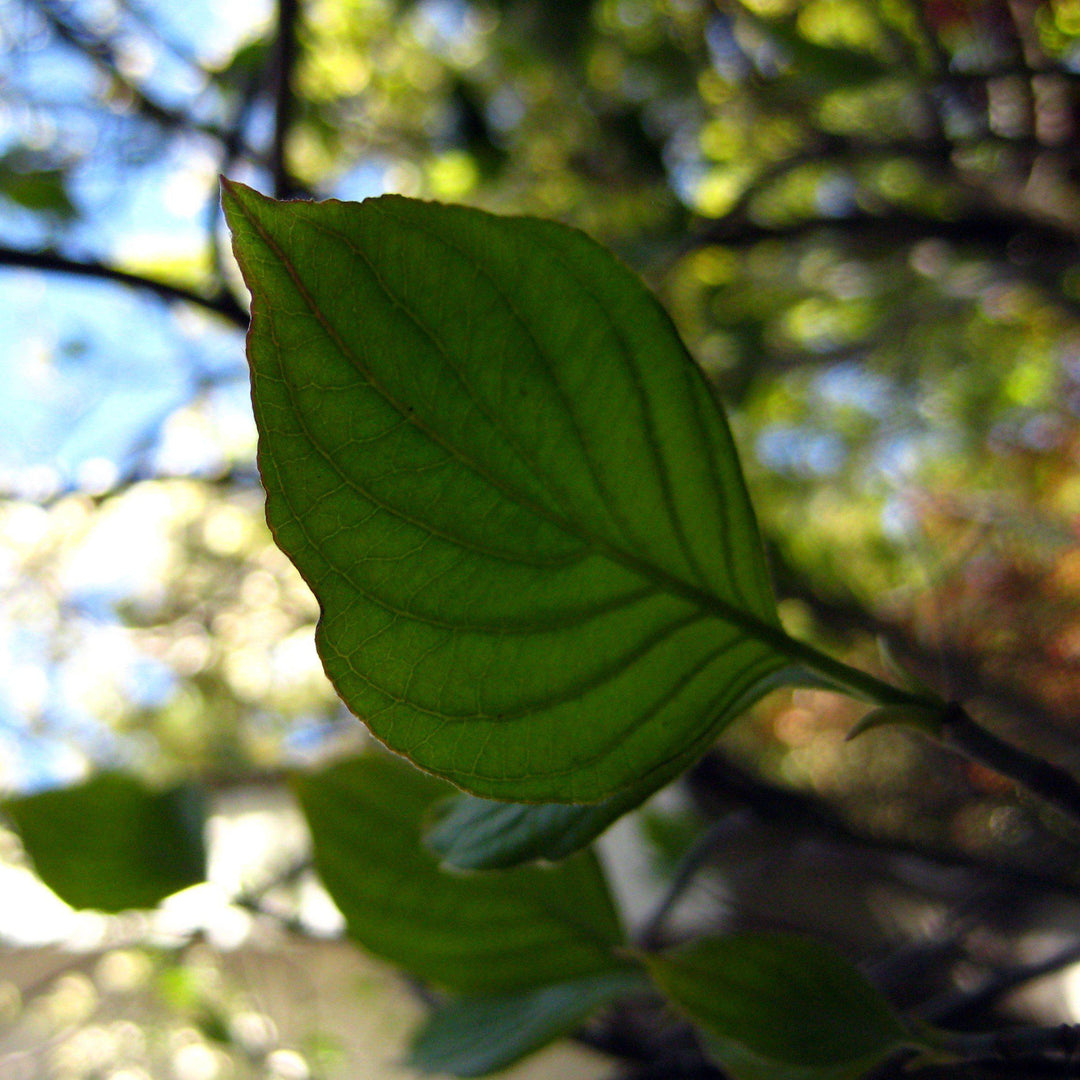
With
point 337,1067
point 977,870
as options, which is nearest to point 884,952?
point 977,870

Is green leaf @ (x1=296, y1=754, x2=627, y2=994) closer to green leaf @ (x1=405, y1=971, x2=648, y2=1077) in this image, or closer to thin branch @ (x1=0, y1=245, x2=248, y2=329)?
green leaf @ (x1=405, y1=971, x2=648, y2=1077)

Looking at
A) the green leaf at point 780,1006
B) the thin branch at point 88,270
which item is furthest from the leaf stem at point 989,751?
the thin branch at point 88,270

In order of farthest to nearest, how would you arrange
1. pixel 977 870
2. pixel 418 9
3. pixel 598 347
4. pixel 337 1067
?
pixel 418 9, pixel 337 1067, pixel 977 870, pixel 598 347

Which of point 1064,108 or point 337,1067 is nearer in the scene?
point 1064,108

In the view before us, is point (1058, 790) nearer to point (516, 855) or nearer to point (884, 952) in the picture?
point (516, 855)

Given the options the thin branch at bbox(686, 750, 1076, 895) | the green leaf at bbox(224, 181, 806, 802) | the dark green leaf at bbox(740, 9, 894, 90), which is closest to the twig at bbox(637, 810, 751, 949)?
the thin branch at bbox(686, 750, 1076, 895)

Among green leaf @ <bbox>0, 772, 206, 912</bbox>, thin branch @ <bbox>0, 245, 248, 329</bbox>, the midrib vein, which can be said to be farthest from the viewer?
green leaf @ <bbox>0, 772, 206, 912</bbox>
